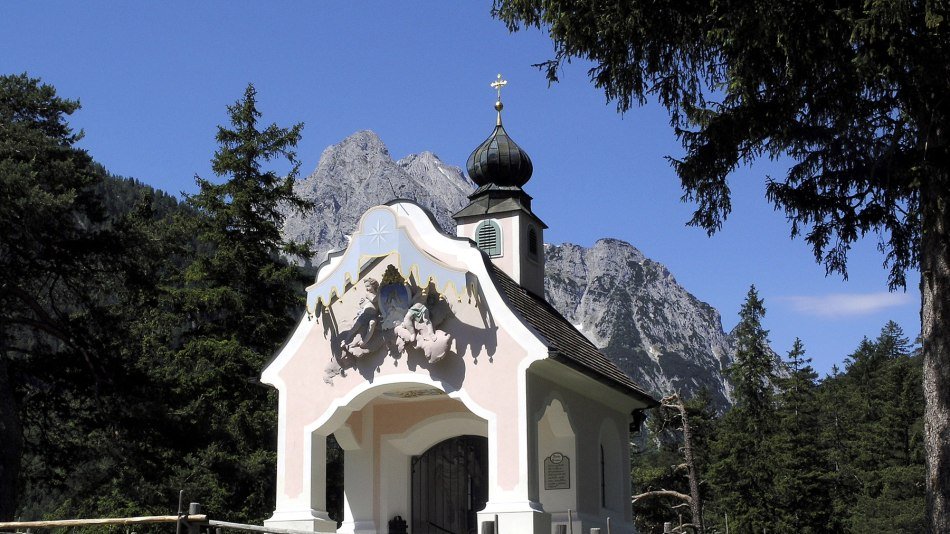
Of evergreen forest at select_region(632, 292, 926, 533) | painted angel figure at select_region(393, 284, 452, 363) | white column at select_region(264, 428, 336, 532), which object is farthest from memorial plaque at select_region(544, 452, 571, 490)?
evergreen forest at select_region(632, 292, 926, 533)

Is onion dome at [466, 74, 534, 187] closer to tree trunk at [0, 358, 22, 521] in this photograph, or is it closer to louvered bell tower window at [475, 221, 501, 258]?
louvered bell tower window at [475, 221, 501, 258]

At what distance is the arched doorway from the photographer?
739 inches

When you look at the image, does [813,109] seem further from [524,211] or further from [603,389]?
[524,211]

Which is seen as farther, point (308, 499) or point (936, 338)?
point (308, 499)

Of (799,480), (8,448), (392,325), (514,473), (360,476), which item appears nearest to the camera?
(514,473)

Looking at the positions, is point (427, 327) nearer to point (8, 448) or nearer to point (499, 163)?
point (499, 163)

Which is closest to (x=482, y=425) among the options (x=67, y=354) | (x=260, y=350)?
(x=67, y=354)

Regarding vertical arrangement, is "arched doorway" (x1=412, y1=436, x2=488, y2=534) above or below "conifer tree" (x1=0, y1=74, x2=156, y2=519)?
below

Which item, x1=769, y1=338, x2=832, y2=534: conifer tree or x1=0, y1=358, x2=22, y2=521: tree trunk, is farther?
x1=769, y1=338, x2=832, y2=534: conifer tree

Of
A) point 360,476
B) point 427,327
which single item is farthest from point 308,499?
point 427,327

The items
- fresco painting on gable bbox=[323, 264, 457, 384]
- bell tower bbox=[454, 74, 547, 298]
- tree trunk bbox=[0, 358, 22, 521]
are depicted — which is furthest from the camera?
bell tower bbox=[454, 74, 547, 298]

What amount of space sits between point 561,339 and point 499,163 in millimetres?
5886

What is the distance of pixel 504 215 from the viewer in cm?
2161

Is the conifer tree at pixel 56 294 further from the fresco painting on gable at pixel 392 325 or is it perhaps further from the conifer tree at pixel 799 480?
the conifer tree at pixel 799 480
